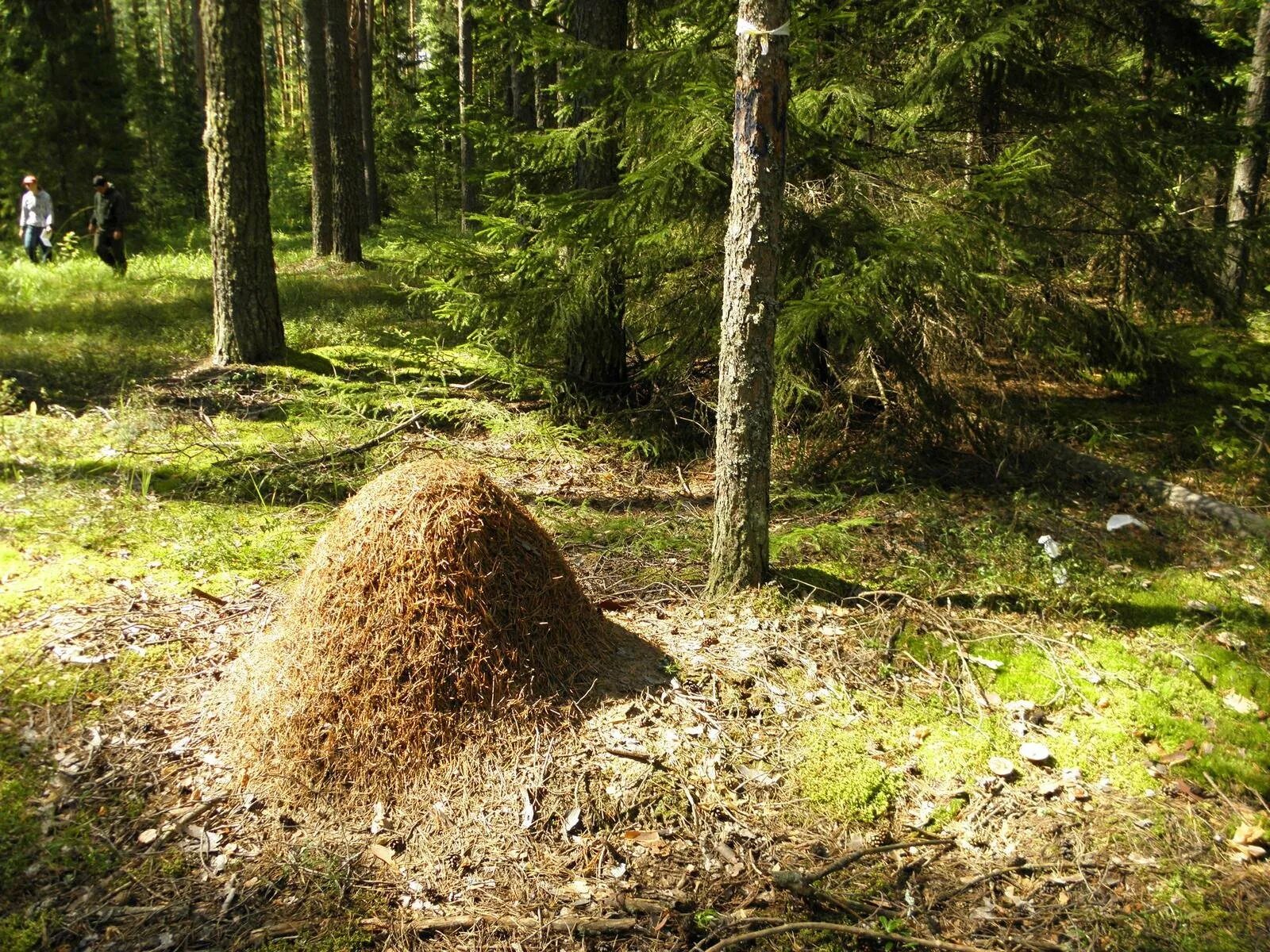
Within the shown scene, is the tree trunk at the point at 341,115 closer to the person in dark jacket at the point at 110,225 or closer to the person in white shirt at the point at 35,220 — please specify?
the person in dark jacket at the point at 110,225

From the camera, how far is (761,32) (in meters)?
4.23

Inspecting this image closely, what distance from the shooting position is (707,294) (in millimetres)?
7492

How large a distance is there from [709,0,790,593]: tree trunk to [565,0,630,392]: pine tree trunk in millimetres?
3415

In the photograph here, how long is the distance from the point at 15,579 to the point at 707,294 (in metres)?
5.78

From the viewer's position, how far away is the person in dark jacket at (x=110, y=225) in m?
14.0

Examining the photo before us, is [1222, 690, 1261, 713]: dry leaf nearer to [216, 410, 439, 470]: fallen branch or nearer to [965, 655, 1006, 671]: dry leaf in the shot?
[965, 655, 1006, 671]: dry leaf

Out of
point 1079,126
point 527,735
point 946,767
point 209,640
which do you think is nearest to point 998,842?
point 946,767

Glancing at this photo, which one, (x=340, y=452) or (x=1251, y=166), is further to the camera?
(x=1251, y=166)

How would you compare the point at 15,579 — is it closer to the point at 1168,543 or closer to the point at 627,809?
the point at 627,809

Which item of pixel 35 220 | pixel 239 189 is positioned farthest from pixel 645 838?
pixel 35 220

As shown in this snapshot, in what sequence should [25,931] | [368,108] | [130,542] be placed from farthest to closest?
[368,108], [130,542], [25,931]

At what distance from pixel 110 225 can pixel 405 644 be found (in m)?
14.7

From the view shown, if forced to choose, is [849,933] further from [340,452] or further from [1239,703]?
[340,452]

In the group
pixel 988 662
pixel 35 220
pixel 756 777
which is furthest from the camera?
pixel 35 220
